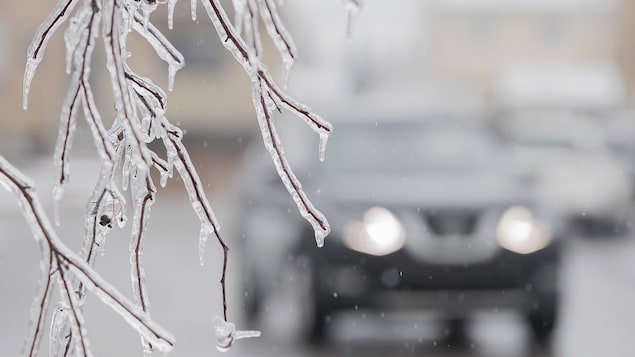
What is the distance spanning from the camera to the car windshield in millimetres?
8344

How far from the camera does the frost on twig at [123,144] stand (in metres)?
1.27

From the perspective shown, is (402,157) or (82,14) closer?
(82,14)

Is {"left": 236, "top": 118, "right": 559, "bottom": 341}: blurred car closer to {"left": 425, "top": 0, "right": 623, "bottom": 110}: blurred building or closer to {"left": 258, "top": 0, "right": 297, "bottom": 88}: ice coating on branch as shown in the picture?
{"left": 258, "top": 0, "right": 297, "bottom": 88}: ice coating on branch

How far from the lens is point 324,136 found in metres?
1.59

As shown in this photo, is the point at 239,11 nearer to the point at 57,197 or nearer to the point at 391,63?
the point at 57,197

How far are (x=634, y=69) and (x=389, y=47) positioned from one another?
1845 centimetres

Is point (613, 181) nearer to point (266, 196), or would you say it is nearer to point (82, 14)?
point (266, 196)

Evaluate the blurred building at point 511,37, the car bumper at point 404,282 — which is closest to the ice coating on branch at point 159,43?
the car bumper at point 404,282

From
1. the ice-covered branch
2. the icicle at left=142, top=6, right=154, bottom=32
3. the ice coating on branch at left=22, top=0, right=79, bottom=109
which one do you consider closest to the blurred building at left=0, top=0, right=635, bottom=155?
the ice-covered branch

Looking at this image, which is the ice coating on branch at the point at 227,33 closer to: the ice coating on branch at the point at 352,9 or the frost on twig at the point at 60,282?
the ice coating on branch at the point at 352,9

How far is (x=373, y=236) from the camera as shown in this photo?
7.31 m

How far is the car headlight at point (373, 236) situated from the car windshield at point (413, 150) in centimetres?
84

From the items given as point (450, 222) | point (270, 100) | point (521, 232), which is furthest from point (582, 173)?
point (270, 100)

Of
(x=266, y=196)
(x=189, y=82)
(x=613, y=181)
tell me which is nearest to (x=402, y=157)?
(x=266, y=196)
